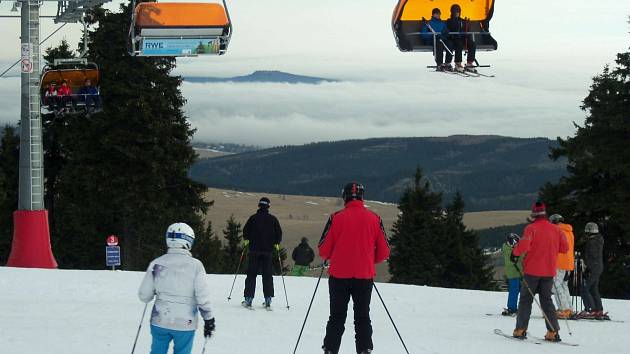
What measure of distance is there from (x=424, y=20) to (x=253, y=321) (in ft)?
17.1

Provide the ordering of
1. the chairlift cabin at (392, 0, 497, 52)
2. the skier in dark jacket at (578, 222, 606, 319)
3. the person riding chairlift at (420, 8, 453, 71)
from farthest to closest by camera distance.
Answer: the skier in dark jacket at (578, 222, 606, 319) < the person riding chairlift at (420, 8, 453, 71) < the chairlift cabin at (392, 0, 497, 52)

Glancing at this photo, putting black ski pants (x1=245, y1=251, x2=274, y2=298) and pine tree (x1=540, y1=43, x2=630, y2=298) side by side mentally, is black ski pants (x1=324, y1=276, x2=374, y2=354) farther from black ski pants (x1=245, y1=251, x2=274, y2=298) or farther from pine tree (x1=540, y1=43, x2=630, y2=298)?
pine tree (x1=540, y1=43, x2=630, y2=298)

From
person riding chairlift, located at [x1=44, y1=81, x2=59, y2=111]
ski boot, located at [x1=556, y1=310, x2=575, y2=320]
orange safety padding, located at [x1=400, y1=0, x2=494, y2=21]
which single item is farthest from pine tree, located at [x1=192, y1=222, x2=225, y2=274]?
orange safety padding, located at [x1=400, y1=0, x2=494, y2=21]

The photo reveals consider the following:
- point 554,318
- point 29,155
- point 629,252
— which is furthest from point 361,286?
point 629,252

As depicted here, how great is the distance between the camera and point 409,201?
250 ft

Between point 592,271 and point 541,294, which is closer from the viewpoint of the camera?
point 541,294

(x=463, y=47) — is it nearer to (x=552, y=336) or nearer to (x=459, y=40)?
(x=459, y=40)

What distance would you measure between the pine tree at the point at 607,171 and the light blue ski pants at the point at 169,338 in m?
40.5

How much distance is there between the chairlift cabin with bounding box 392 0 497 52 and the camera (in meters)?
13.7

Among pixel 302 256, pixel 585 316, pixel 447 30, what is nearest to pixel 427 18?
pixel 447 30

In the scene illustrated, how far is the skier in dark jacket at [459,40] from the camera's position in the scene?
46.5ft

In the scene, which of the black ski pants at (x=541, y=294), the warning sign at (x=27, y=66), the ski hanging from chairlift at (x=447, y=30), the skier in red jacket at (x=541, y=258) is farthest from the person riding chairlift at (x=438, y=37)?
the warning sign at (x=27, y=66)

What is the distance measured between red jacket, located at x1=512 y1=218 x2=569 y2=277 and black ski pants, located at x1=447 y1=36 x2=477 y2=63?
7.76ft

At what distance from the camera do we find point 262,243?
17.8 metres
